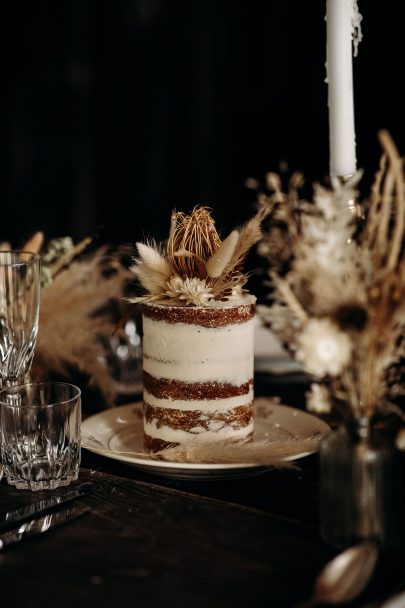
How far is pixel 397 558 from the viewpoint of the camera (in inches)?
35.8

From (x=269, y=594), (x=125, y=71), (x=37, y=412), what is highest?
(x=125, y=71)

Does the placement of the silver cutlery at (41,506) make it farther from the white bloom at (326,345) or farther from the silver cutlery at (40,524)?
the white bloom at (326,345)

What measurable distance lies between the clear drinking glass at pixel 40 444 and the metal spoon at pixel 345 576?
419mm

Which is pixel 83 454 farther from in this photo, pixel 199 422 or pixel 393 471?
pixel 393 471

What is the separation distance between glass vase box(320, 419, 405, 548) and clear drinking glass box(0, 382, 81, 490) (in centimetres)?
39

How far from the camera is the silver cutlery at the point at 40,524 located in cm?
98

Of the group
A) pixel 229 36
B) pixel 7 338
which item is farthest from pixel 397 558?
pixel 229 36

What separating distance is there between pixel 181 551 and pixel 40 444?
0.30 metres

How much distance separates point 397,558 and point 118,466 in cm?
48

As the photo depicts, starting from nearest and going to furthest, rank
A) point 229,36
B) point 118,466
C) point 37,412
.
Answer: point 37,412 < point 118,466 < point 229,36

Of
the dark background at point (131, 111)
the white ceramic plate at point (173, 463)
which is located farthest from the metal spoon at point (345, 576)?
the dark background at point (131, 111)

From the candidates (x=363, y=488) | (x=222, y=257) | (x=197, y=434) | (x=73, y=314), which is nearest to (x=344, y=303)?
(x=363, y=488)

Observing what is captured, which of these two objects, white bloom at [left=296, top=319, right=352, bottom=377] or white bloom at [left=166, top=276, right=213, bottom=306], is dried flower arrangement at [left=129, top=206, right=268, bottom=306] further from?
white bloom at [left=296, top=319, right=352, bottom=377]

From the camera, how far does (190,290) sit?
1.19 metres
